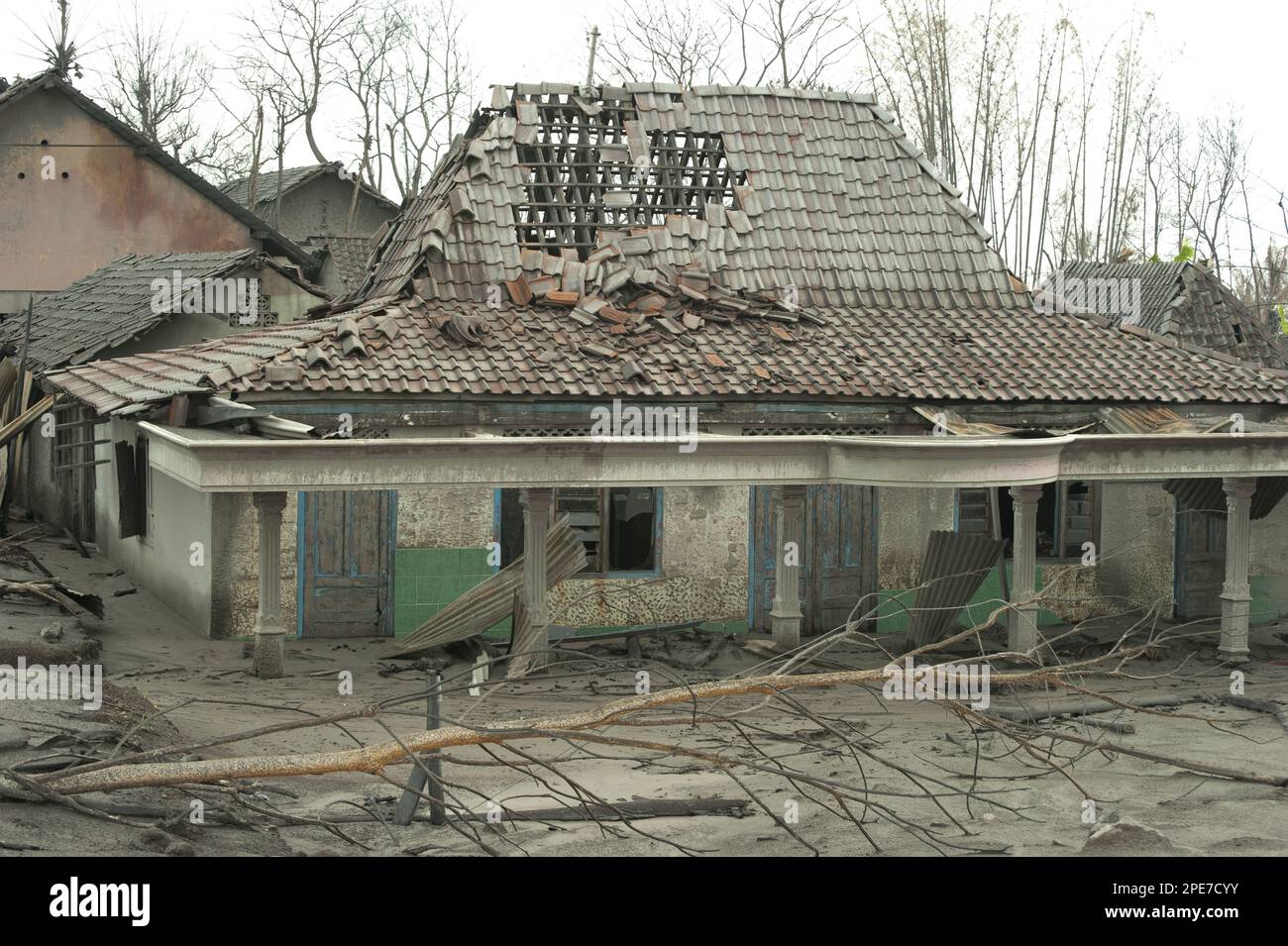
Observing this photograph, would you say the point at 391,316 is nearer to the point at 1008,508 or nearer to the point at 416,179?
the point at 1008,508

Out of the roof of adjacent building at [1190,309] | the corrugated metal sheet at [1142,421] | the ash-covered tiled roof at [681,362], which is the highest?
the roof of adjacent building at [1190,309]

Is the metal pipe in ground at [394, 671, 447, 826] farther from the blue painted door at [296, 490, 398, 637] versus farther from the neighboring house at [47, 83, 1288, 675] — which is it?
the blue painted door at [296, 490, 398, 637]

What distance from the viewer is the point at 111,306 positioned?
23250mm

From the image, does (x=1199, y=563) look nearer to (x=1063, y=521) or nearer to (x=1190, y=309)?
(x=1063, y=521)

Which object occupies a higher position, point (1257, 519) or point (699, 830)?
point (1257, 519)

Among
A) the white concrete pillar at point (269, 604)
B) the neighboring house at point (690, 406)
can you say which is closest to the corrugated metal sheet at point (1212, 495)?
the neighboring house at point (690, 406)

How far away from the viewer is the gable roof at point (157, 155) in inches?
1083

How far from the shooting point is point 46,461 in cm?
2431

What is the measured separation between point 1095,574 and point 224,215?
17728 millimetres

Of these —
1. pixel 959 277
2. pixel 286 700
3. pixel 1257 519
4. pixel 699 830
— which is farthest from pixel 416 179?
pixel 699 830

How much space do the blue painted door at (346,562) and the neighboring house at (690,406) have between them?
3cm

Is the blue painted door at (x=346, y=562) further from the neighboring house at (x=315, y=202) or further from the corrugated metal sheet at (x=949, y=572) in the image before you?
the neighboring house at (x=315, y=202)

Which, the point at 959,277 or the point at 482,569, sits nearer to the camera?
the point at 482,569

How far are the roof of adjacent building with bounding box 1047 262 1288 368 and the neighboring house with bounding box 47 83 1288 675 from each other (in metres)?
8.65
